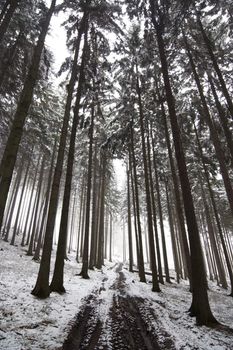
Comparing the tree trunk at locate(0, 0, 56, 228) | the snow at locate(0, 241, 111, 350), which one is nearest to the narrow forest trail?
the snow at locate(0, 241, 111, 350)

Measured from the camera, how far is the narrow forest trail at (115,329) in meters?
4.68

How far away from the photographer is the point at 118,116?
54.7 feet

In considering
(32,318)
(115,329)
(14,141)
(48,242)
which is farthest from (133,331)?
(14,141)

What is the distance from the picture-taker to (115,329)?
18.3 ft

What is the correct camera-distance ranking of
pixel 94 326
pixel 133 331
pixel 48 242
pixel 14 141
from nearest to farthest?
pixel 133 331
pixel 94 326
pixel 14 141
pixel 48 242

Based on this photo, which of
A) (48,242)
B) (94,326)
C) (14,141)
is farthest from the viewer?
(48,242)

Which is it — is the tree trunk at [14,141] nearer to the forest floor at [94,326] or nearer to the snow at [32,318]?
the snow at [32,318]

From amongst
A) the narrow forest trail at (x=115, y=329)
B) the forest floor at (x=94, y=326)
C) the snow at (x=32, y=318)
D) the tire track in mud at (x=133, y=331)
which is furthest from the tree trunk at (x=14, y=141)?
the tire track in mud at (x=133, y=331)

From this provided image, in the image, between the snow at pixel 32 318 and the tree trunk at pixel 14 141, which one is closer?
the snow at pixel 32 318

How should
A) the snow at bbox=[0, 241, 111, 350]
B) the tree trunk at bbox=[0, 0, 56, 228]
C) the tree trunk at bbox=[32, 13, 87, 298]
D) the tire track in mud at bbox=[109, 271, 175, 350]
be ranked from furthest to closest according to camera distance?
the tree trunk at bbox=[32, 13, 87, 298] < the tree trunk at bbox=[0, 0, 56, 228] < the tire track in mud at bbox=[109, 271, 175, 350] < the snow at bbox=[0, 241, 111, 350]

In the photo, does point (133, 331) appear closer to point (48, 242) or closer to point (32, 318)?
point (32, 318)

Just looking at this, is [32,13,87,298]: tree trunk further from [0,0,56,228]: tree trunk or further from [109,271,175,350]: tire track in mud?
[0,0,56,228]: tree trunk

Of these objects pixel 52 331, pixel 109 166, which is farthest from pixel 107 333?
pixel 109 166

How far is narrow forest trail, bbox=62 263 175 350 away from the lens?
15.4 ft
